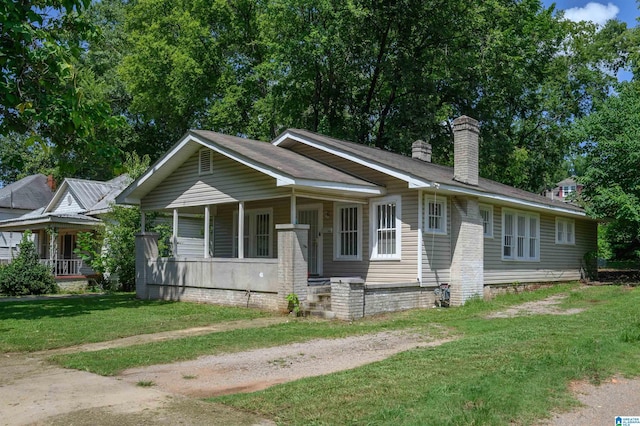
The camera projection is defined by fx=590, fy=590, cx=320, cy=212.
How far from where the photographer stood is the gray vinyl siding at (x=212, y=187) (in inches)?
621

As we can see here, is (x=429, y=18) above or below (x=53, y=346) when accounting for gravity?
above

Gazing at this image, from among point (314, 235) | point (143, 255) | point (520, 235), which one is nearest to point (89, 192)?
point (143, 255)

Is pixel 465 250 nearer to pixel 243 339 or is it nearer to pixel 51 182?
Result: pixel 243 339

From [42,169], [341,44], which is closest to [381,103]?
[341,44]

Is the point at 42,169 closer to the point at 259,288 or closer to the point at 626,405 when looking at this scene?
the point at 259,288

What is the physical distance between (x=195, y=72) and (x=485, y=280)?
72.3 feet

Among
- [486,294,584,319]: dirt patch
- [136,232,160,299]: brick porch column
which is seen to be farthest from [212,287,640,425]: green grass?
[136,232,160,299]: brick porch column

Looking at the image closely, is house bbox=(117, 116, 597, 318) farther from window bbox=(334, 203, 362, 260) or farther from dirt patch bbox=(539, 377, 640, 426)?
dirt patch bbox=(539, 377, 640, 426)

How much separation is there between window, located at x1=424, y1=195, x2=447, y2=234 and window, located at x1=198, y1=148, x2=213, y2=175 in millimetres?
6350

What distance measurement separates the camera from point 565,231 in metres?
23.6

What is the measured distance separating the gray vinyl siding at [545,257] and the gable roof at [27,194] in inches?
1394

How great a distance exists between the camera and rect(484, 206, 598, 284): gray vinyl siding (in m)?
18.4

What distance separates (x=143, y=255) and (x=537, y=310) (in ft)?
39.6

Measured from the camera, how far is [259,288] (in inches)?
592
